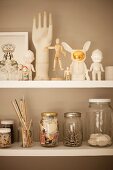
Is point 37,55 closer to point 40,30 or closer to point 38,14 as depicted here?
point 40,30

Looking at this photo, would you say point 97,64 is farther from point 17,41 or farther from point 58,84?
point 17,41

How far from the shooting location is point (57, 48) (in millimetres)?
1476

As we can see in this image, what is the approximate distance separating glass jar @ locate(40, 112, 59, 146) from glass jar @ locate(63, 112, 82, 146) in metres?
0.06

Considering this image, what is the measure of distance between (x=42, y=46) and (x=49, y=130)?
1.39 ft

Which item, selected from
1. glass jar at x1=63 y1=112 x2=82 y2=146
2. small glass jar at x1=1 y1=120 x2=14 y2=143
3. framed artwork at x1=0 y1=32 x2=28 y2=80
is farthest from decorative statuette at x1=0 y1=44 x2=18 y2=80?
glass jar at x1=63 y1=112 x2=82 y2=146

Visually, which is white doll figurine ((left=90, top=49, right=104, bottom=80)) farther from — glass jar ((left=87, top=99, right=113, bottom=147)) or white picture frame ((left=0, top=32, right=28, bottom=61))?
white picture frame ((left=0, top=32, right=28, bottom=61))

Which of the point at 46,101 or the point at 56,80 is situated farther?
the point at 46,101

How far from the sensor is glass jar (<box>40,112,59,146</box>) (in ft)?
4.54

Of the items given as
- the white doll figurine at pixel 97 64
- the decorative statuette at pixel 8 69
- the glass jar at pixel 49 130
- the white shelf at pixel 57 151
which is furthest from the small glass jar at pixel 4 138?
the white doll figurine at pixel 97 64

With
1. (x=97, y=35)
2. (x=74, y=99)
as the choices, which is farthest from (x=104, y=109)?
(x=97, y=35)

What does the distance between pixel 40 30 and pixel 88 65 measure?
0.32 m

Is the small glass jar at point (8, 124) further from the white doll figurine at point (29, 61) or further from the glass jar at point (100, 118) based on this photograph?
the glass jar at point (100, 118)

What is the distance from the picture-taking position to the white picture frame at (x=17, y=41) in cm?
155

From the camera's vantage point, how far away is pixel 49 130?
54.4 inches
